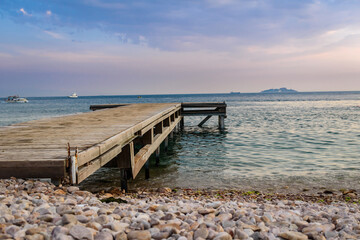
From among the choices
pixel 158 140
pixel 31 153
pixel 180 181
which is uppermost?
pixel 31 153

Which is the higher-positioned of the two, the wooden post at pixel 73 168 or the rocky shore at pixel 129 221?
the wooden post at pixel 73 168

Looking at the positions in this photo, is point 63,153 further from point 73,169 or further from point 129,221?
point 129,221

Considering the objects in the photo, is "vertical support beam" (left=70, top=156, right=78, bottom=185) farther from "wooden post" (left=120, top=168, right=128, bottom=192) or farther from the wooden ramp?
"wooden post" (left=120, top=168, right=128, bottom=192)

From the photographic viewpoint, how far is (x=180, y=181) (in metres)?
8.93

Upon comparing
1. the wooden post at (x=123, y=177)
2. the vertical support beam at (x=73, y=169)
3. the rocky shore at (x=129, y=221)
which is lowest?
the wooden post at (x=123, y=177)

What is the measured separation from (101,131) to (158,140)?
159 inches

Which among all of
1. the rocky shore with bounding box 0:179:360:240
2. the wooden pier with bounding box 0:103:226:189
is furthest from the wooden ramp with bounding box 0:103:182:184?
the rocky shore with bounding box 0:179:360:240

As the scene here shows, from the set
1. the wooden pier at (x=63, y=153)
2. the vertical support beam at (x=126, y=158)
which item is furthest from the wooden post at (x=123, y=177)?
the vertical support beam at (x=126, y=158)

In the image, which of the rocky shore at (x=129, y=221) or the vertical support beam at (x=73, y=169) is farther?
the vertical support beam at (x=73, y=169)

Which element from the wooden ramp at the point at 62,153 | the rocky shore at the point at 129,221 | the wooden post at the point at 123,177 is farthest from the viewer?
the wooden post at the point at 123,177

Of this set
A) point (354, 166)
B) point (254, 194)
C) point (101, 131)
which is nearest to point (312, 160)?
point (354, 166)

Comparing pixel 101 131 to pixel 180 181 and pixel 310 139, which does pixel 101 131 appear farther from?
pixel 310 139

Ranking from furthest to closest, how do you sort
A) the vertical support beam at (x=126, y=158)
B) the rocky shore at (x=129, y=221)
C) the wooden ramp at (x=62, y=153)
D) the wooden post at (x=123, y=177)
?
the wooden post at (x=123, y=177) → the vertical support beam at (x=126, y=158) → the wooden ramp at (x=62, y=153) → the rocky shore at (x=129, y=221)

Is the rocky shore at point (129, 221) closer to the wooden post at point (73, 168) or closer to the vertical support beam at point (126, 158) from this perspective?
the wooden post at point (73, 168)
